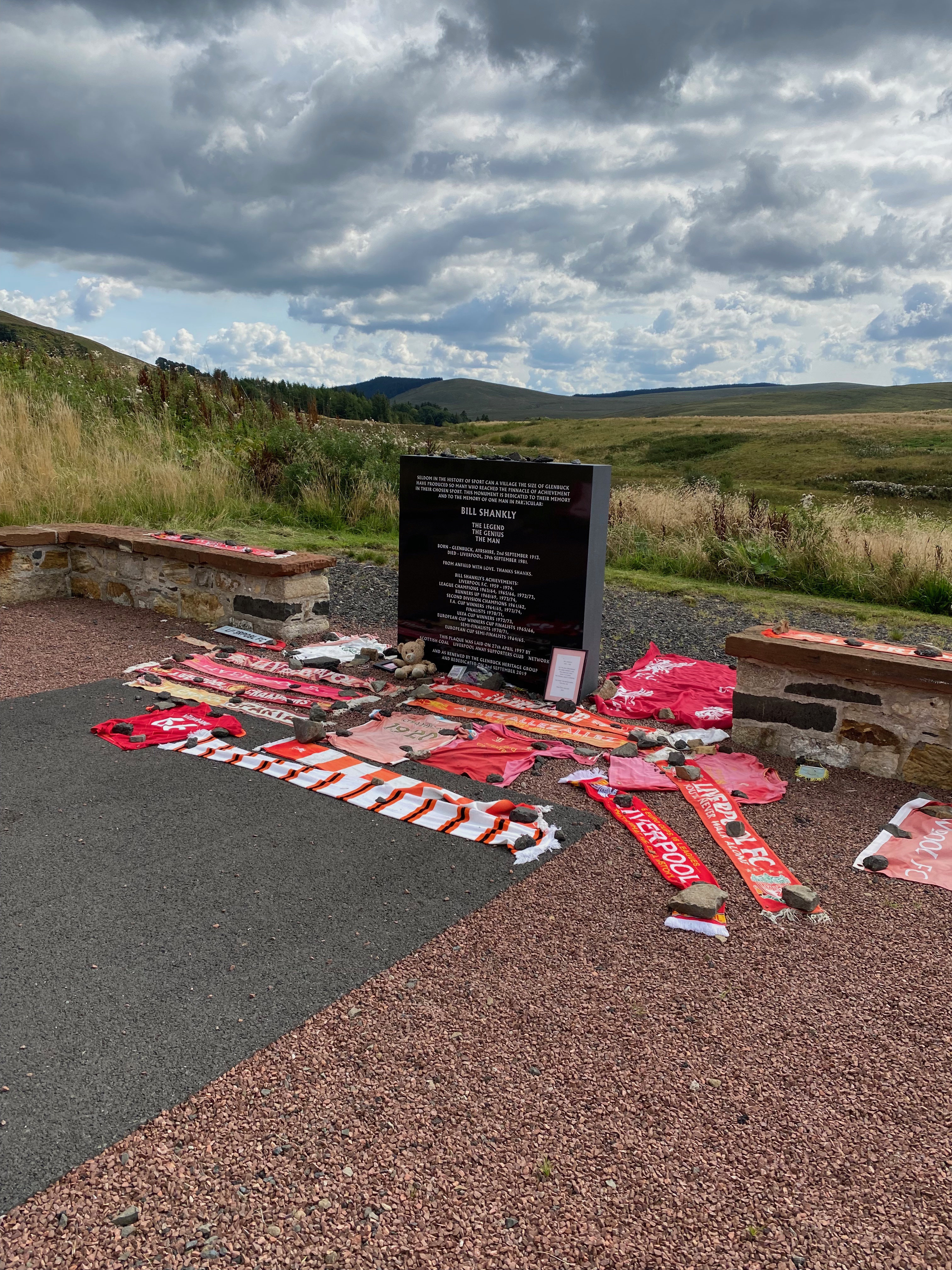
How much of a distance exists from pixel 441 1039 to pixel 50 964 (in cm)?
133

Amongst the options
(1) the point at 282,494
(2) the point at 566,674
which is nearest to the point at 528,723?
(2) the point at 566,674

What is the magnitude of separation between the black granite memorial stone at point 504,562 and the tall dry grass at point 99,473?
15.5ft

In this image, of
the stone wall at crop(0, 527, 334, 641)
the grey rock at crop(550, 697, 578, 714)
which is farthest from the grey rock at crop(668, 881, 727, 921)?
the stone wall at crop(0, 527, 334, 641)

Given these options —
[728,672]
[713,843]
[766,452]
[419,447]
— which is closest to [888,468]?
[766,452]

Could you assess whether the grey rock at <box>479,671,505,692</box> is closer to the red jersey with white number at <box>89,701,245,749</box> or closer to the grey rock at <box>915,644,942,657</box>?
the red jersey with white number at <box>89,701,245,749</box>

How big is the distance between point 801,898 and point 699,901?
17.2 inches

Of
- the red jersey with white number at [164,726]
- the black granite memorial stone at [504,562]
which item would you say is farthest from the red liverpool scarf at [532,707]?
the red jersey with white number at [164,726]

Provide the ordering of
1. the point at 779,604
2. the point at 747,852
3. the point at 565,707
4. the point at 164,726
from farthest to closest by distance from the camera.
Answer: the point at 779,604 → the point at 565,707 → the point at 164,726 → the point at 747,852

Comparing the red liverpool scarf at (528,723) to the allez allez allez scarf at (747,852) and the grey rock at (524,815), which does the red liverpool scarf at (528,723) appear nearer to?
the allez allez allez scarf at (747,852)

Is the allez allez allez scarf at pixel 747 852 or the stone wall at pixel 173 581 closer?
the allez allez allez scarf at pixel 747 852

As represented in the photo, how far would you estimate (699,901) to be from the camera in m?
3.32

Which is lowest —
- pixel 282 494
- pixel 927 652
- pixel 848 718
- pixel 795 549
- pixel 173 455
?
pixel 848 718

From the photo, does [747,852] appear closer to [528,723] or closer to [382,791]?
[382,791]

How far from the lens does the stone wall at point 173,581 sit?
7.25 m
